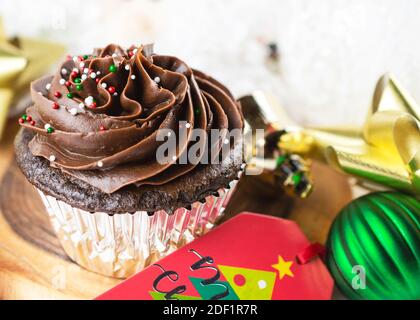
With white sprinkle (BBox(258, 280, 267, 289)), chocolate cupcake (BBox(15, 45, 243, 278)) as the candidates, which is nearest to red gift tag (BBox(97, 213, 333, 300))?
white sprinkle (BBox(258, 280, 267, 289))

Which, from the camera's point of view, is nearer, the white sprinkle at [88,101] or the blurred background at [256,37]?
the white sprinkle at [88,101]

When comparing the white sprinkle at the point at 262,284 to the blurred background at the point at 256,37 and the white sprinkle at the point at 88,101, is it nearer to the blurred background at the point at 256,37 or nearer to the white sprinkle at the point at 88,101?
the white sprinkle at the point at 88,101

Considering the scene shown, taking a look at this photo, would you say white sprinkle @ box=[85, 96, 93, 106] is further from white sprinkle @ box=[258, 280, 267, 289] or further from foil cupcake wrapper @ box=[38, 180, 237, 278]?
white sprinkle @ box=[258, 280, 267, 289]

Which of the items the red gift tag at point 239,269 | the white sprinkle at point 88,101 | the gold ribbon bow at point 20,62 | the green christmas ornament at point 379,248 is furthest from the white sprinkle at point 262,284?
the gold ribbon bow at point 20,62

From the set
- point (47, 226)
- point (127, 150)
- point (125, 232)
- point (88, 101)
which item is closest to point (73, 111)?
point (88, 101)

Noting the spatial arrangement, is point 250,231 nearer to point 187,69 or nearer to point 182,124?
point 182,124
